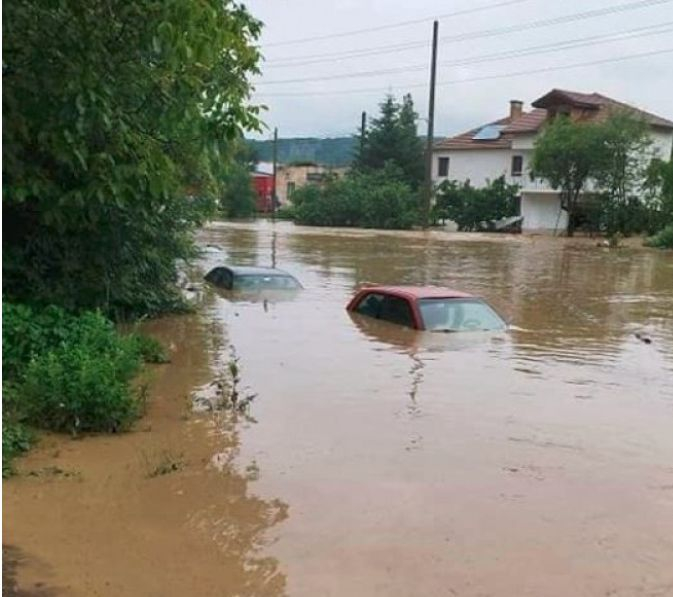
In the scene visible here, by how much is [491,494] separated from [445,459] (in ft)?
3.23

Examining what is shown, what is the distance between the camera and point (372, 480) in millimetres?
7379

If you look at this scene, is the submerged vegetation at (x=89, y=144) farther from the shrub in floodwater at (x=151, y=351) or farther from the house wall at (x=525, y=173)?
the house wall at (x=525, y=173)

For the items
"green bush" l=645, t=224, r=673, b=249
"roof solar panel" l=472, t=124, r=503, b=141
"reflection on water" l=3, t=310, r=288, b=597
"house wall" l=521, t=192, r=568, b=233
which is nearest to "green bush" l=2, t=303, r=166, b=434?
"reflection on water" l=3, t=310, r=288, b=597

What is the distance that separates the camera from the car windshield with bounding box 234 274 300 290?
21594 mm

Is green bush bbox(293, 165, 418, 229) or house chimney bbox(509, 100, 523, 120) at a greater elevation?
house chimney bbox(509, 100, 523, 120)

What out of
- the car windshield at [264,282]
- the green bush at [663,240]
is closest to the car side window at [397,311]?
the car windshield at [264,282]

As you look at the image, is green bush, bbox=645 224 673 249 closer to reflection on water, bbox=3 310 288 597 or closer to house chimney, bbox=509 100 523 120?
house chimney, bbox=509 100 523 120

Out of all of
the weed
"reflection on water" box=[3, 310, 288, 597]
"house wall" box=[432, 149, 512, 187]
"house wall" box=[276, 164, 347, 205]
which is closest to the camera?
"reflection on water" box=[3, 310, 288, 597]

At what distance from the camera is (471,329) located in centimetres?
1544

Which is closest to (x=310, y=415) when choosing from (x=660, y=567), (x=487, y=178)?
(x=660, y=567)

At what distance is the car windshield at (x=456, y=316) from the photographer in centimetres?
1528

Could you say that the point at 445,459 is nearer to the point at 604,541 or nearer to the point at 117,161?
the point at 604,541

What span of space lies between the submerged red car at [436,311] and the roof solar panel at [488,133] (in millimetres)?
49996

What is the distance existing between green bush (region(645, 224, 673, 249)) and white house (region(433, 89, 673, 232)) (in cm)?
927
